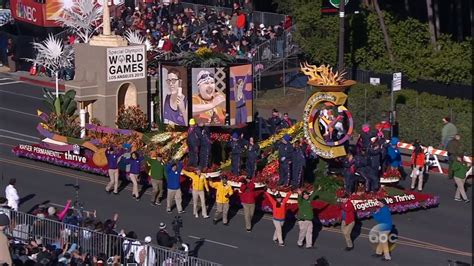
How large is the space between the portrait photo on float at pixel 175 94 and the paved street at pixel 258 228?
8.60 feet

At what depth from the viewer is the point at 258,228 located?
93.8 ft

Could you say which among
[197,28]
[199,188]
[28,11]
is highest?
[28,11]

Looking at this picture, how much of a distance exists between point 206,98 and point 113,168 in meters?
3.62

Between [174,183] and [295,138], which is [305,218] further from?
[295,138]

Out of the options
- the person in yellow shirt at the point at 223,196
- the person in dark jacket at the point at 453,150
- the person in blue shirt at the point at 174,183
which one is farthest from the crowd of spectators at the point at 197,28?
the person in yellow shirt at the point at 223,196

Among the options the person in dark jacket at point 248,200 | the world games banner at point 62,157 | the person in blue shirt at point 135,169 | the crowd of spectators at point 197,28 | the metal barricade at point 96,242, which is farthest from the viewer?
the crowd of spectators at point 197,28

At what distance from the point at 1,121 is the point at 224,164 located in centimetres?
1263

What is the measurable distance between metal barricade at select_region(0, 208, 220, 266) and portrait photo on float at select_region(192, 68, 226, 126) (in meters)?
8.51

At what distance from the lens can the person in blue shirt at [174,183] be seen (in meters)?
29.3

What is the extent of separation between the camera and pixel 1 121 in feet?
137

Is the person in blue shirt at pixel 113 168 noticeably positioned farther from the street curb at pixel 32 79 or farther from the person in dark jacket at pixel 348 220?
the street curb at pixel 32 79

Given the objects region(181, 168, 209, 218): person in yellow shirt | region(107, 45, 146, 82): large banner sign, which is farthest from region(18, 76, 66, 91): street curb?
region(181, 168, 209, 218): person in yellow shirt

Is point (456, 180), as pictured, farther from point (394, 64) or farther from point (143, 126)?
point (394, 64)

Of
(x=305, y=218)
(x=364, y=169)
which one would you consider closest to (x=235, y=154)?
(x=364, y=169)
